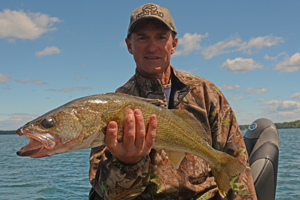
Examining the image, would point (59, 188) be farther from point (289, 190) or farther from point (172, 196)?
point (172, 196)

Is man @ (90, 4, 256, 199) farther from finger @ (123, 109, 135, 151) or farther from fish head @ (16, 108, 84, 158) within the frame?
fish head @ (16, 108, 84, 158)

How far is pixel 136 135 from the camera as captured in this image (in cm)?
284

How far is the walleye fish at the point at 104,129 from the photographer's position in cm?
248

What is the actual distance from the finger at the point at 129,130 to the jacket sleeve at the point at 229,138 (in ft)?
4.59

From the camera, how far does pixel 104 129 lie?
8.93ft

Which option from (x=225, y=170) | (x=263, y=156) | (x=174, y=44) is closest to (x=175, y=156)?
(x=225, y=170)

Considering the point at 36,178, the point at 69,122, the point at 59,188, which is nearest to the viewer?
the point at 69,122

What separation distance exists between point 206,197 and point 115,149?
1437 millimetres

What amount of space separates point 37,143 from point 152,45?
1991mm

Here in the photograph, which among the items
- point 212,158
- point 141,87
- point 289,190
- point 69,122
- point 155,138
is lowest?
point 289,190

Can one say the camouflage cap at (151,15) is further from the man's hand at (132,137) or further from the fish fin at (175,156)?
the fish fin at (175,156)

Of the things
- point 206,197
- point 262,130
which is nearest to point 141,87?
point 206,197

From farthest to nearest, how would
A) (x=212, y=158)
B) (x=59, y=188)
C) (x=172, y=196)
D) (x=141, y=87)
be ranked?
(x=59, y=188) → (x=141, y=87) → (x=172, y=196) → (x=212, y=158)

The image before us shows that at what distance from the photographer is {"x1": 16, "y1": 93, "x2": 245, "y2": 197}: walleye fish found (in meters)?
2.48
